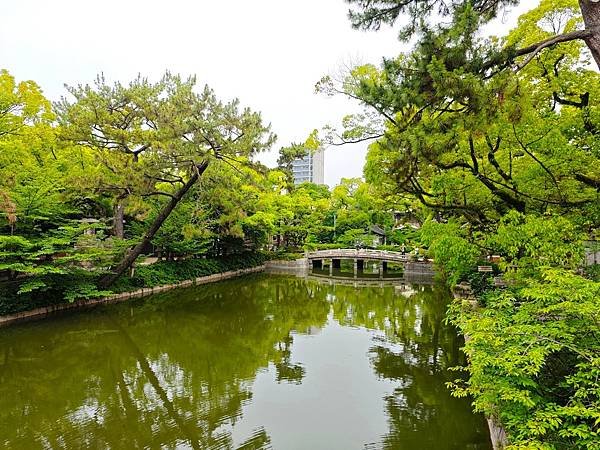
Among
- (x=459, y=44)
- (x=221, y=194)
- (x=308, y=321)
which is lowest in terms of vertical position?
(x=308, y=321)

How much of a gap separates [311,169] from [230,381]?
76041mm

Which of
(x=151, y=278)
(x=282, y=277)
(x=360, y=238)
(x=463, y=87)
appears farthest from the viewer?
(x=360, y=238)

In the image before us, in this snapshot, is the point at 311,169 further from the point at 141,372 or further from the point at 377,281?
the point at 141,372

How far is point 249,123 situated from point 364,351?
23.0 ft

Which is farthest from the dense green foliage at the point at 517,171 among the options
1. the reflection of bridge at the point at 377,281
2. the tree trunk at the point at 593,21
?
the reflection of bridge at the point at 377,281

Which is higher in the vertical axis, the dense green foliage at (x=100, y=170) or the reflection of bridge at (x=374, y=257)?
the dense green foliage at (x=100, y=170)

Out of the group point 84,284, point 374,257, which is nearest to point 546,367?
point 84,284

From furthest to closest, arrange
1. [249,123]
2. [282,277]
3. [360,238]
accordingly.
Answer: [360,238], [282,277], [249,123]

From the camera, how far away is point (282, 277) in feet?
78.0

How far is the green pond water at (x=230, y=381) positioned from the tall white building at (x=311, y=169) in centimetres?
6547

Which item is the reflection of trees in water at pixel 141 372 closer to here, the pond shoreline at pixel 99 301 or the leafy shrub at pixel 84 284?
the pond shoreline at pixel 99 301

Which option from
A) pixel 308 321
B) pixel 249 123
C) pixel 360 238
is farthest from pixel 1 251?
pixel 360 238

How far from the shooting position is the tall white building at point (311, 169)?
78312mm

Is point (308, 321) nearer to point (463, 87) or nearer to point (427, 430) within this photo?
point (427, 430)
